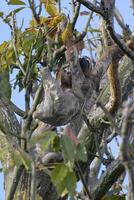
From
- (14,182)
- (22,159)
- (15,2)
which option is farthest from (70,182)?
(15,2)

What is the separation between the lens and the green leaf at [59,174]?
71.8 inches

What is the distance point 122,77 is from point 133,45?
867 mm

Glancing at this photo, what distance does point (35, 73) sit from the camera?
3.31 metres

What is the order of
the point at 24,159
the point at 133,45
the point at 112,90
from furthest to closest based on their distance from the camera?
the point at 112,90 < the point at 133,45 < the point at 24,159

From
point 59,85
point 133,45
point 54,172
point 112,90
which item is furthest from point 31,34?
point 54,172

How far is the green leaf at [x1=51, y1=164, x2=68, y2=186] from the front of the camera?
182cm

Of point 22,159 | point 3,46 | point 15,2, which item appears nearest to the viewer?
point 22,159

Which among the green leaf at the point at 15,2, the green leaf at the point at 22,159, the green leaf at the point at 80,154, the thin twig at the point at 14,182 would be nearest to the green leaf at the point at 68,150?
the green leaf at the point at 80,154

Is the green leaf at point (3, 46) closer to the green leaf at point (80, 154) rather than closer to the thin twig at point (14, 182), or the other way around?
the thin twig at point (14, 182)

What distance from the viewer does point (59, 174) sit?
1.83 metres

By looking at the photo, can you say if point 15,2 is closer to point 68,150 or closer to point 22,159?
point 22,159

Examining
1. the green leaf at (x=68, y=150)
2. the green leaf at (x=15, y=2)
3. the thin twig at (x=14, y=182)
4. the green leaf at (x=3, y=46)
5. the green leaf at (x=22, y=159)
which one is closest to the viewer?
the green leaf at (x=68, y=150)

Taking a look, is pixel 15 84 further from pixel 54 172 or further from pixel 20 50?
pixel 54 172

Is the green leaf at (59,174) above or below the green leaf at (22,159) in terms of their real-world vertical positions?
below
